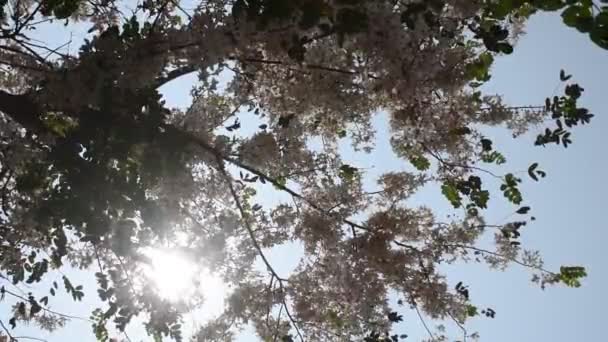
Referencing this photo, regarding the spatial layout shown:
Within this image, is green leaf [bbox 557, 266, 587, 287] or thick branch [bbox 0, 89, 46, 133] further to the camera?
green leaf [bbox 557, 266, 587, 287]

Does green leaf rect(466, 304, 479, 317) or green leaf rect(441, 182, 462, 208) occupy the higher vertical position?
green leaf rect(441, 182, 462, 208)

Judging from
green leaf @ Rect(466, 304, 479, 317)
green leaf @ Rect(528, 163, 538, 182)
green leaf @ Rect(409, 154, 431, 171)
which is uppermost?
green leaf @ Rect(409, 154, 431, 171)

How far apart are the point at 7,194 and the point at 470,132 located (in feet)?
10.3

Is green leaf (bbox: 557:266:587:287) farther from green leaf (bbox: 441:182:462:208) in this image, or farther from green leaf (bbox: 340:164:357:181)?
green leaf (bbox: 340:164:357:181)

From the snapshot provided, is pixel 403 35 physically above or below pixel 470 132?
below

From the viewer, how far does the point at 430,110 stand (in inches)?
136

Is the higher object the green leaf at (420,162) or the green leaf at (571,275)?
the green leaf at (420,162)

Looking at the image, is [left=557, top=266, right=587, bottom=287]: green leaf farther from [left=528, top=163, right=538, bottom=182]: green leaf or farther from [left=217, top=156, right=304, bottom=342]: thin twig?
[left=217, top=156, right=304, bottom=342]: thin twig

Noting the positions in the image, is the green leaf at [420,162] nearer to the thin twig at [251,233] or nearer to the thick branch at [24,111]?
the thin twig at [251,233]

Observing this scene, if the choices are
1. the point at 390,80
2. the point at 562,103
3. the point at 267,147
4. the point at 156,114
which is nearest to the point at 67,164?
the point at 156,114

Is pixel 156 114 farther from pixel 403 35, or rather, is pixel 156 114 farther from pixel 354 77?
pixel 403 35

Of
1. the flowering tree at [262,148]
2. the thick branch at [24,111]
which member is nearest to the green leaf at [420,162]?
the flowering tree at [262,148]

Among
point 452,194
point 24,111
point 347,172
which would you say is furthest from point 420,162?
point 24,111

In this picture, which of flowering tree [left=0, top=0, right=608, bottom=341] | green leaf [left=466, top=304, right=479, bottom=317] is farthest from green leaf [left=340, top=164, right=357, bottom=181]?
green leaf [left=466, top=304, right=479, bottom=317]
